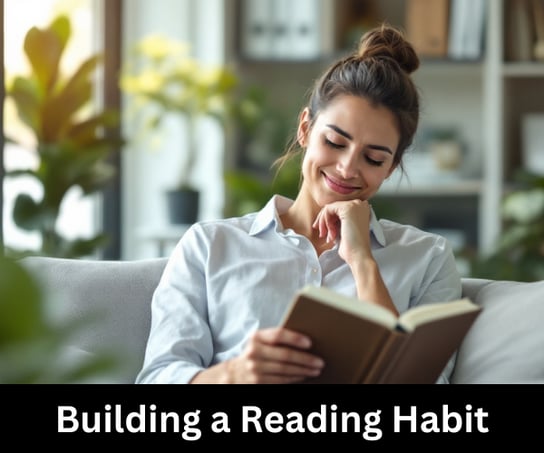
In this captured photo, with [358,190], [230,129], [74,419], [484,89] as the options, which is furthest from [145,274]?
[484,89]

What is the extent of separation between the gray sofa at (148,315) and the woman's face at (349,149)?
0.31 metres

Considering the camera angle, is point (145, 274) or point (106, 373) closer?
point (106, 373)

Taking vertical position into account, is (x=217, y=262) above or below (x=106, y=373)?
below

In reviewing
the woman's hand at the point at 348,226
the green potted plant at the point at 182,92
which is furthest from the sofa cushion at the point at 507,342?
the green potted plant at the point at 182,92

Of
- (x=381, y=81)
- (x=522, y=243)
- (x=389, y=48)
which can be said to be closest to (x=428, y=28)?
(x=522, y=243)

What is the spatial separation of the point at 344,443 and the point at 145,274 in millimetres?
898

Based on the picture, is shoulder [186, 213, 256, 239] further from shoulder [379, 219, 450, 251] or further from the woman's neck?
shoulder [379, 219, 450, 251]

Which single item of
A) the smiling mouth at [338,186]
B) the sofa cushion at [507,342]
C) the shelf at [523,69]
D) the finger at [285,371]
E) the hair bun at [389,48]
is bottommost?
the sofa cushion at [507,342]

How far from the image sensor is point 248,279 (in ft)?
5.44

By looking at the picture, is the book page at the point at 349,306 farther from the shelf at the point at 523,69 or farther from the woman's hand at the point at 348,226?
the shelf at the point at 523,69

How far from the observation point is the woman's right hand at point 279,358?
1.21 metres

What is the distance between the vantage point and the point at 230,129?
13.7ft

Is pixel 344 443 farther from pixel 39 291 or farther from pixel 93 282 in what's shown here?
pixel 93 282

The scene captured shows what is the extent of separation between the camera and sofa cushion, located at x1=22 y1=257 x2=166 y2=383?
1.82 metres
